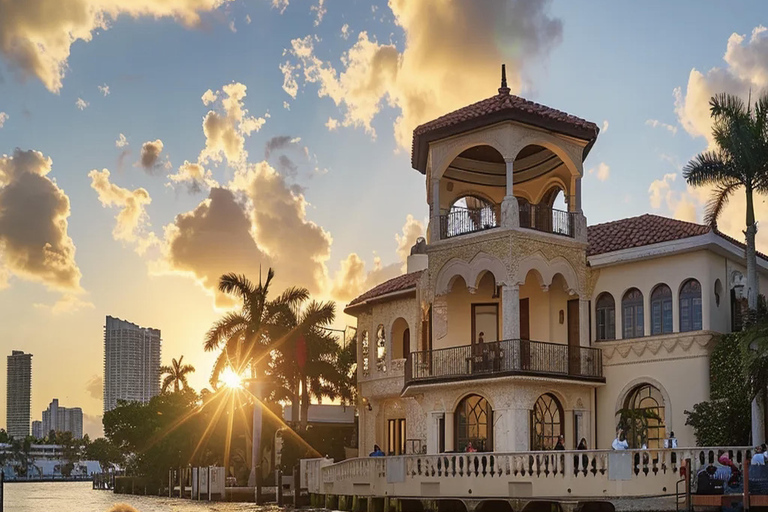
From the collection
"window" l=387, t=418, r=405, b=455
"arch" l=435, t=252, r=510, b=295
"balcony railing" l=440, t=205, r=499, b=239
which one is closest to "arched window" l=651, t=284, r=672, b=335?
"arch" l=435, t=252, r=510, b=295

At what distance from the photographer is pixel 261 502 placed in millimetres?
43656

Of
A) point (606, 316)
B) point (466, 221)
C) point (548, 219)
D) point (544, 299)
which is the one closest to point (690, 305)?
point (606, 316)

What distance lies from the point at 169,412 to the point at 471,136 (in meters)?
37.5

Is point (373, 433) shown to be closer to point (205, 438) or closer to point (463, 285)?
point (463, 285)

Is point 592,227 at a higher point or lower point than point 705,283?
higher

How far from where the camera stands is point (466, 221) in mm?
36938

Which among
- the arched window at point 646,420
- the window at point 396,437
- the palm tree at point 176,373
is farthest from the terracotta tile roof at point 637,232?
the palm tree at point 176,373

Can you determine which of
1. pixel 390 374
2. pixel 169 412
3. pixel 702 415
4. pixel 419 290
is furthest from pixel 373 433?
pixel 169 412

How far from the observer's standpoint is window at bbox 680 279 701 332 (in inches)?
1326

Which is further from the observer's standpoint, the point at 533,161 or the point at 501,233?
the point at 533,161

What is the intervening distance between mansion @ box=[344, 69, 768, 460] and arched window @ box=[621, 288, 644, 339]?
0.04 metres

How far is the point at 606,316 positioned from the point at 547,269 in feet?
8.08

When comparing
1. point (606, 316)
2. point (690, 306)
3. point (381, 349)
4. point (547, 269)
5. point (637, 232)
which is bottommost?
point (381, 349)

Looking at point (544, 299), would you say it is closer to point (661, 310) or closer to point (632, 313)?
point (632, 313)
